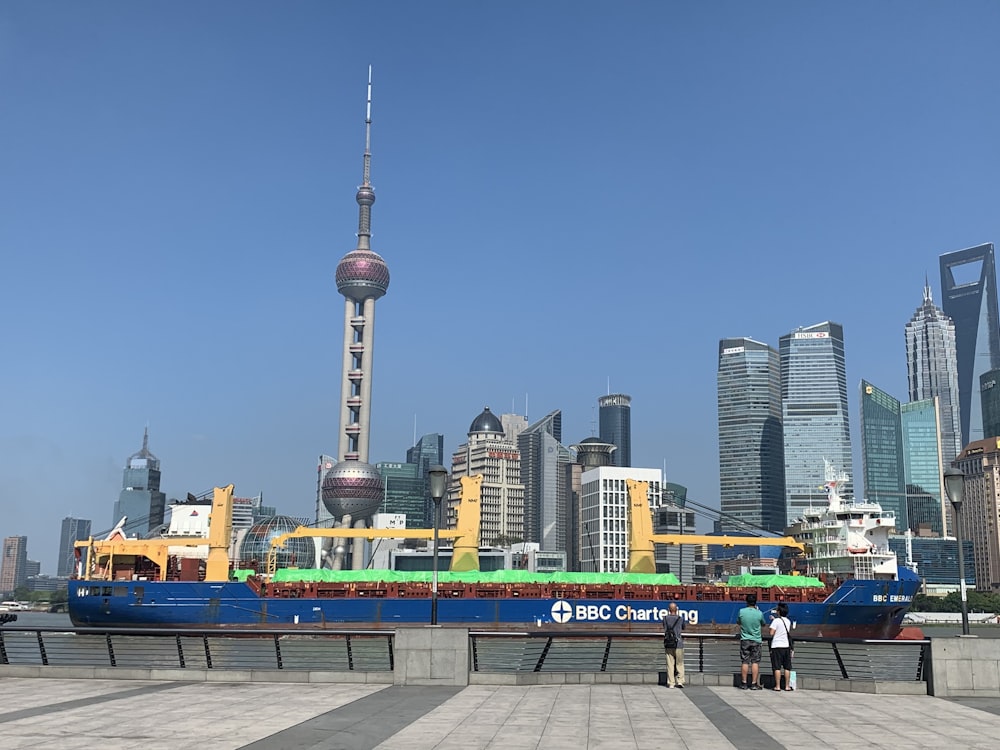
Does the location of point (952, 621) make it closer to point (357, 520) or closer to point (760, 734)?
point (357, 520)

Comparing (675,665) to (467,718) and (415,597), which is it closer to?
(467,718)

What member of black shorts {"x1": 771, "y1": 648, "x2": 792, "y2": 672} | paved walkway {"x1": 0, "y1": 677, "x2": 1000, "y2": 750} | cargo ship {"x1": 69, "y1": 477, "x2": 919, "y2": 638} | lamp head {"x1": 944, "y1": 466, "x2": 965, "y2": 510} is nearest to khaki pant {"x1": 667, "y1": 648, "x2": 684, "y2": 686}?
paved walkway {"x1": 0, "y1": 677, "x2": 1000, "y2": 750}

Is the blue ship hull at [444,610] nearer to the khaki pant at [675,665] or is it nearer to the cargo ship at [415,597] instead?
the cargo ship at [415,597]

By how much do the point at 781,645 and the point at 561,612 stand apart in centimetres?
5478

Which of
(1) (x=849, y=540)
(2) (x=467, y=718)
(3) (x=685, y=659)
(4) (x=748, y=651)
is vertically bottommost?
(3) (x=685, y=659)

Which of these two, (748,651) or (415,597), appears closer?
(748,651)

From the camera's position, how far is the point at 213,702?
17.0 meters

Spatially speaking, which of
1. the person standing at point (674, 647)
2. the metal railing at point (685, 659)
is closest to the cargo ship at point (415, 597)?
the metal railing at point (685, 659)

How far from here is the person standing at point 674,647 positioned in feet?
65.5

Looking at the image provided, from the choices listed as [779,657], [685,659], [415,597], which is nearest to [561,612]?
[415,597]

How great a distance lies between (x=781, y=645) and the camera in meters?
19.5

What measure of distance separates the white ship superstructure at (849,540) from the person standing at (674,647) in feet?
209

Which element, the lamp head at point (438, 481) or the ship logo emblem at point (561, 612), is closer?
the lamp head at point (438, 481)

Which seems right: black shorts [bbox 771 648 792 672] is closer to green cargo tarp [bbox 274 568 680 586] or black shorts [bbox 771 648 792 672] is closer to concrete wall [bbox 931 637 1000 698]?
concrete wall [bbox 931 637 1000 698]
